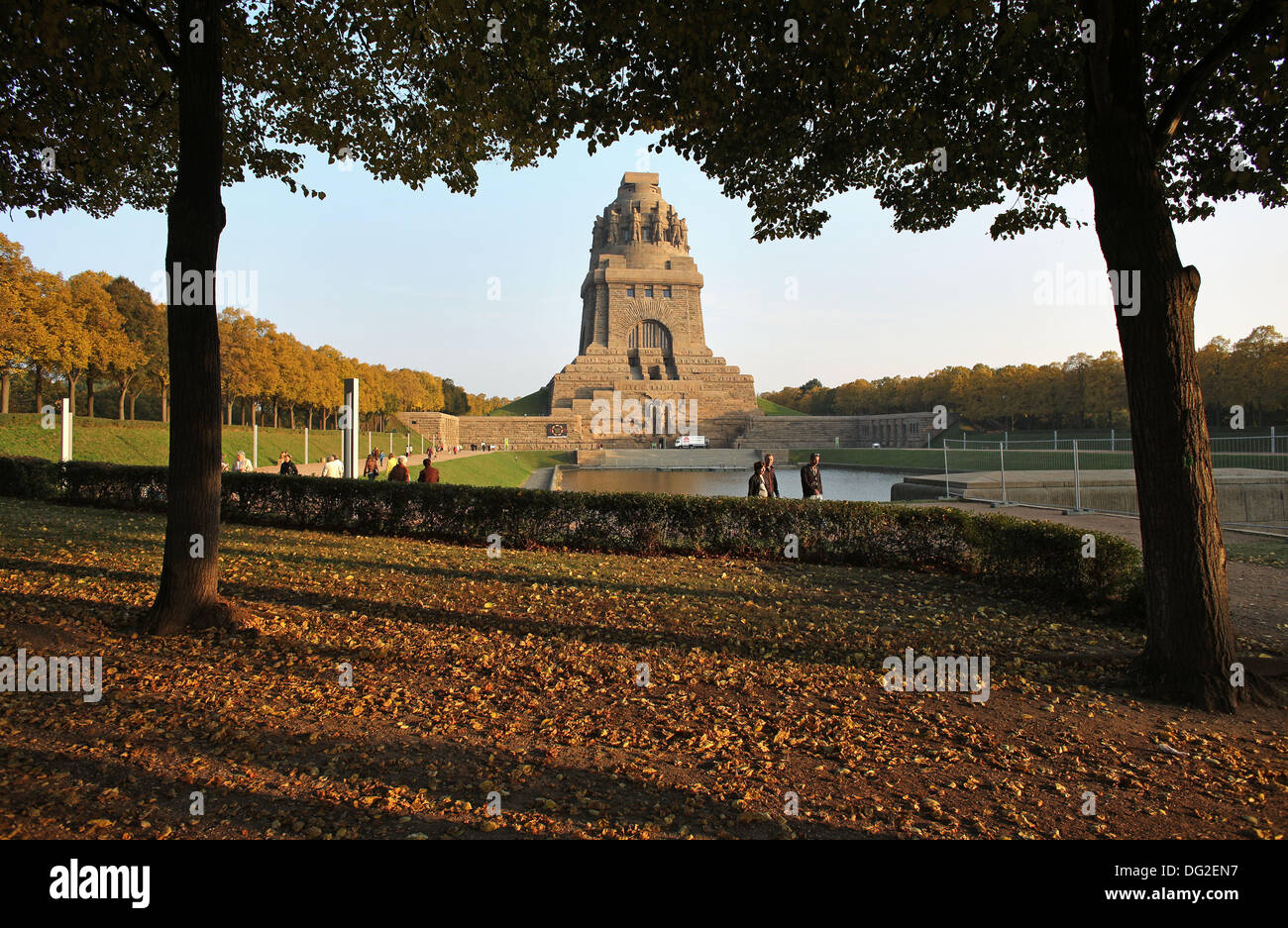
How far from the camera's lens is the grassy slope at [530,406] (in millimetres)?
72713

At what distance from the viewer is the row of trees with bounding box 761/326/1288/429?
42531 mm

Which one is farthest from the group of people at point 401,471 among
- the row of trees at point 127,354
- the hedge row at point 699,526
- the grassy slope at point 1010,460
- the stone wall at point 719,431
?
the stone wall at point 719,431

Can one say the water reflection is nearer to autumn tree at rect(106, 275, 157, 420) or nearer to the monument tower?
autumn tree at rect(106, 275, 157, 420)

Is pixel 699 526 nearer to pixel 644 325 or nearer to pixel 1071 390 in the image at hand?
pixel 1071 390

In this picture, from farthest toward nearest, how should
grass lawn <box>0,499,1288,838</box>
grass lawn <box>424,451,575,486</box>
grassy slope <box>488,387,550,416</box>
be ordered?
grassy slope <box>488,387,550,416</box> < grass lawn <box>424,451,575,486</box> < grass lawn <box>0,499,1288,838</box>

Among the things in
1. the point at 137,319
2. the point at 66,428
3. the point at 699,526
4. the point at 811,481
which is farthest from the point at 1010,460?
the point at 137,319

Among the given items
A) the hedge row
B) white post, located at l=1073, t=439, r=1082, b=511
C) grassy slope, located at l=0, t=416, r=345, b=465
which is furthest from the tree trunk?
grassy slope, located at l=0, t=416, r=345, b=465

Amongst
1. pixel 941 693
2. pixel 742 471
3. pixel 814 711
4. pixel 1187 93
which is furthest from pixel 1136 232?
pixel 742 471

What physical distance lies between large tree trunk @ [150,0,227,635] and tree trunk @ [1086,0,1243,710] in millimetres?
6681

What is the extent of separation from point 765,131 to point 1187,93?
3.56 metres

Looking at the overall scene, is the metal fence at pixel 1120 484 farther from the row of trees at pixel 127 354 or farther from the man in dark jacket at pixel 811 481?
the row of trees at pixel 127 354

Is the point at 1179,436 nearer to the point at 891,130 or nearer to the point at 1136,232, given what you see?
the point at 1136,232

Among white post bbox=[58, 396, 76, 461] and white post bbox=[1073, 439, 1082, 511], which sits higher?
white post bbox=[58, 396, 76, 461]

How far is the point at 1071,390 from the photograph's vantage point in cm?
5841
